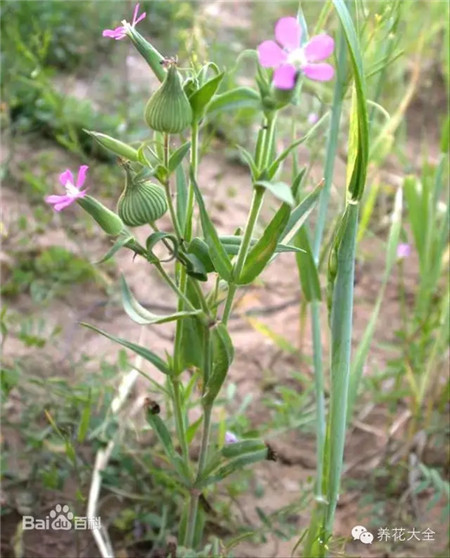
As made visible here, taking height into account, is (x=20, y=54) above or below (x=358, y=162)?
above

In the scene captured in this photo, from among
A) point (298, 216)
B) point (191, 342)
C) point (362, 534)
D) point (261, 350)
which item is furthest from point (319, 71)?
point (261, 350)

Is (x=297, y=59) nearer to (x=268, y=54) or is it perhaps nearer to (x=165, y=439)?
(x=268, y=54)

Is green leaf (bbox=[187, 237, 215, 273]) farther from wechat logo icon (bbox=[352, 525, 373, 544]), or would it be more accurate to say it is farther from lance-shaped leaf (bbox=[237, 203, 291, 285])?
wechat logo icon (bbox=[352, 525, 373, 544])

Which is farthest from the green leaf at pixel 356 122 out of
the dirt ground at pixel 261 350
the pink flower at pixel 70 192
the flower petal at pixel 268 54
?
the dirt ground at pixel 261 350

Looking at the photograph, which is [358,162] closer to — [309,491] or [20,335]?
[309,491]

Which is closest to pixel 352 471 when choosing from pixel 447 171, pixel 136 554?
pixel 136 554

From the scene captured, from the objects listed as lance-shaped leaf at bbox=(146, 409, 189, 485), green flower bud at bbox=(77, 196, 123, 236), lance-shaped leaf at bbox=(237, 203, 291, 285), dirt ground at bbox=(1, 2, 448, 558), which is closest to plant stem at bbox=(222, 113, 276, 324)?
lance-shaped leaf at bbox=(237, 203, 291, 285)

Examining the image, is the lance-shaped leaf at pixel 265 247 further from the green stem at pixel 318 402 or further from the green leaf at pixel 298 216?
the green stem at pixel 318 402
